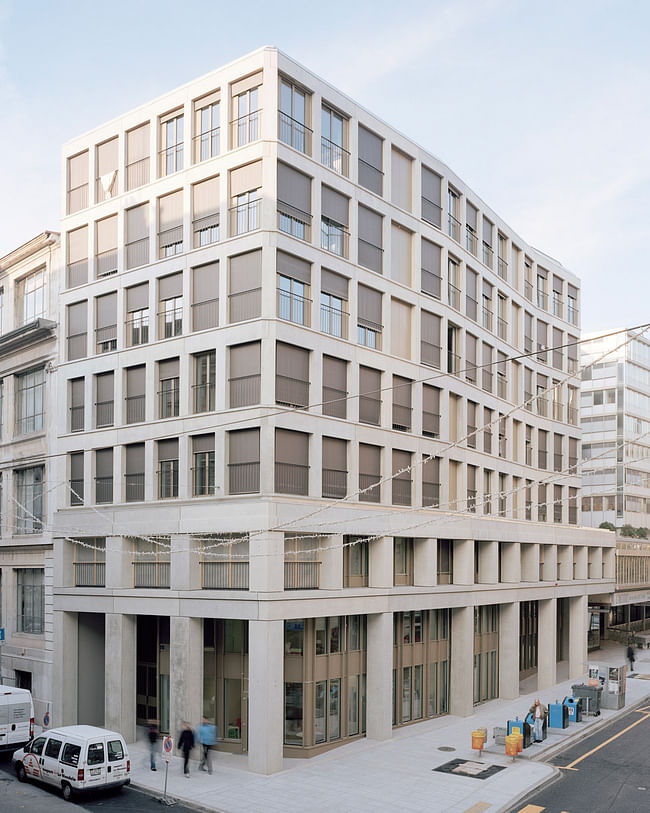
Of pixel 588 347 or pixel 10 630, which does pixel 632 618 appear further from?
pixel 10 630

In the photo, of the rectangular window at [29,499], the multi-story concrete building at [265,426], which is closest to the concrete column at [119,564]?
the multi-story concrete building at [265,426]

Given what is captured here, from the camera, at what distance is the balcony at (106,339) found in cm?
3669

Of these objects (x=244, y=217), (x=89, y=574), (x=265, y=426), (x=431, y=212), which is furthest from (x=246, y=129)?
(x=89, y=574)

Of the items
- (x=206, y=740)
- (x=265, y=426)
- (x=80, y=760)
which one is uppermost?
(x=265, y=426)

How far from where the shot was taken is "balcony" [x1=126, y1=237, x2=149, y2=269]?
35781 millimetres

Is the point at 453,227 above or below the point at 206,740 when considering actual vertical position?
above

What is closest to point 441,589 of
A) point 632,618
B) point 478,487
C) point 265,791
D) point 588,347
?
point 478,487

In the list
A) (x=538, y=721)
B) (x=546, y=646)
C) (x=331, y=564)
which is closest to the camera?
(x=331, y=564)

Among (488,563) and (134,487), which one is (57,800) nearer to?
(134,487)

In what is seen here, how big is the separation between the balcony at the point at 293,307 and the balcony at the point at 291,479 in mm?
5288

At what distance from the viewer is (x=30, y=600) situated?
40.4m

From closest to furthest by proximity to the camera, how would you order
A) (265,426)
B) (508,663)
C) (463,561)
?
(265,426) → (463,561) → (508,663)

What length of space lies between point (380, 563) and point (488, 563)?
1035cm

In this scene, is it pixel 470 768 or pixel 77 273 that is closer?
pixel 470 768
